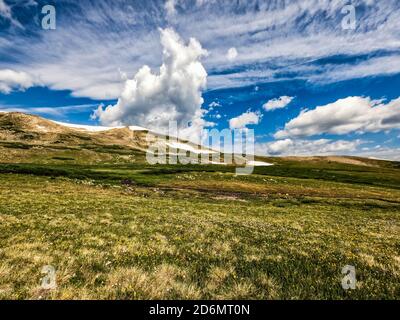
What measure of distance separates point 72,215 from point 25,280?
1398 cm

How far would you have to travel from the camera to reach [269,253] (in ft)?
47.4

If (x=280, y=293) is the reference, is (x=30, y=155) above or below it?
above

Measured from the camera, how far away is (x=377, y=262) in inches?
524

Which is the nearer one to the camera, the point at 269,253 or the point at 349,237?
the point at 269,253

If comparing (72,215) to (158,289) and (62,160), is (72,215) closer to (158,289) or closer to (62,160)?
(158,289)

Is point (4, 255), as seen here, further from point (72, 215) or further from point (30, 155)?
point (30, 155)

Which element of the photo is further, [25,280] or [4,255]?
[4,255]
